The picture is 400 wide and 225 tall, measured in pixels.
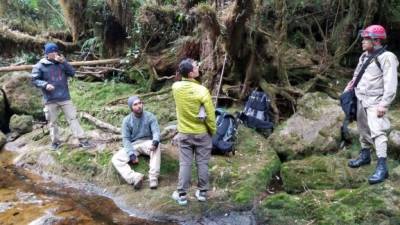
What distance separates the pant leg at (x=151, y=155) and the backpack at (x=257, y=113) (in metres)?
2.24

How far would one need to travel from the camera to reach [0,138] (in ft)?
32.1

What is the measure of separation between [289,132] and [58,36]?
9274mm

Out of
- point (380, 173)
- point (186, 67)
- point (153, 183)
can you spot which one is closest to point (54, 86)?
point (153, 183)

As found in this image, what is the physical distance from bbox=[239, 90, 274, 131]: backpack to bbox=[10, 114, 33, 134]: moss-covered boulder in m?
5.15

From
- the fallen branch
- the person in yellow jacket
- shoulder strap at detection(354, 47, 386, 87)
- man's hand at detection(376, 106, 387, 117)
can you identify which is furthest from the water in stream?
shoulder strap at detection(354, 47, 386, 87)

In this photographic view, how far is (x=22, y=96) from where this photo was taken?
11180mm

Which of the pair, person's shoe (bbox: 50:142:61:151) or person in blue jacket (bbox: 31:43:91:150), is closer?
person in blue jacket (bbox: 31:43:91:150)

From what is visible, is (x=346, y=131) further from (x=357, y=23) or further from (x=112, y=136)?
(x=112, y=136)

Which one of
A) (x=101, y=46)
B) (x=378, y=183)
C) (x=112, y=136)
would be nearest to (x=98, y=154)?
(x=112, y=136)

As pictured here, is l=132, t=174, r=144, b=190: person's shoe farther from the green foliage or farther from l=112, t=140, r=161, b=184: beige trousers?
the green foliage

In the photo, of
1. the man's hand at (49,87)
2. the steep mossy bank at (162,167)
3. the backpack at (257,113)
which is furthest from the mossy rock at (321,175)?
the man's hand at (49,87)

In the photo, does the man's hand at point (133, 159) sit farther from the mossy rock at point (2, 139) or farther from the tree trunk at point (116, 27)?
the tree trunk at point (116, 27)

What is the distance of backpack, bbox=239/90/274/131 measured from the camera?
852 cm

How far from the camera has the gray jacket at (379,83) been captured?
559 cm
